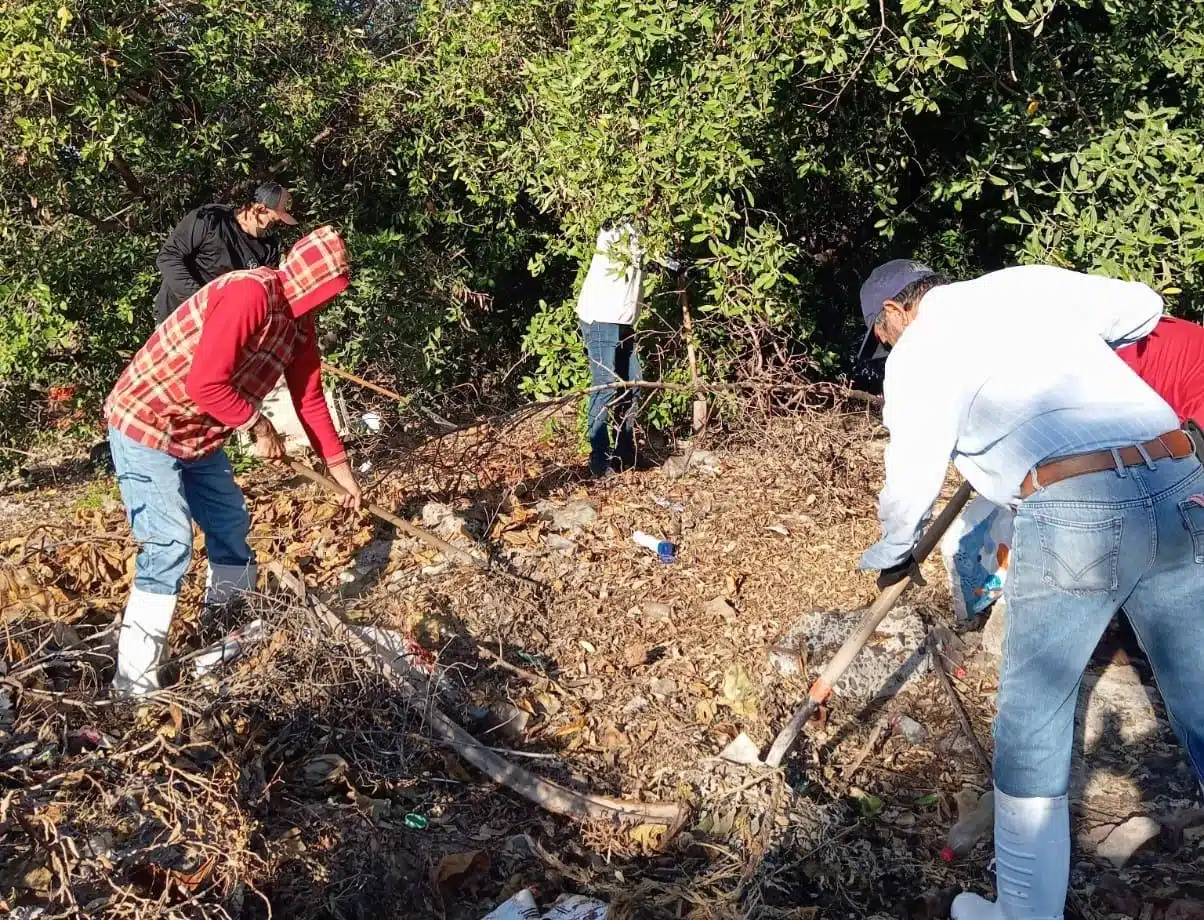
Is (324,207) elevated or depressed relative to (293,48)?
depressed

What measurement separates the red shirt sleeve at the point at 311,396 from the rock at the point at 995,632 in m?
2.72

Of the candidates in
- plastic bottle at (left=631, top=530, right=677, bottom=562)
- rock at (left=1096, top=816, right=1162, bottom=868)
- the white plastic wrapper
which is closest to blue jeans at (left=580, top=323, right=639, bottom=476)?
plastic bottle at (left=631, top=530, right=677, bottom=562)

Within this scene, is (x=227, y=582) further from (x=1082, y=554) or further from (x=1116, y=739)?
(x=1116, y=739)

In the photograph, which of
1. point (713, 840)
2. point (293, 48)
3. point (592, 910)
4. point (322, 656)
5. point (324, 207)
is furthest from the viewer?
point (324, 207)

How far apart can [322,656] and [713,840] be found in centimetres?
149

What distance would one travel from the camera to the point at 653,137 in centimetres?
508

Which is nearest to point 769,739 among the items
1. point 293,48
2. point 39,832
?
point 39,832

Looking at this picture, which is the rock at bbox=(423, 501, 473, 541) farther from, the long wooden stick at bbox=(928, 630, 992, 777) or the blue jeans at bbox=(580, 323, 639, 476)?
the long wooden stick at bbox=(928, 630, 992, 777)

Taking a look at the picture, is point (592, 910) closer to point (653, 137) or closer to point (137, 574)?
point (137, 574)

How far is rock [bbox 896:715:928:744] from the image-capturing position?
361cm

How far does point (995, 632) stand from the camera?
A: 3.99m

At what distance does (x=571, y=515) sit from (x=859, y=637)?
8.41 ft

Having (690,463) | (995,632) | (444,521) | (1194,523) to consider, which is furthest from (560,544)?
(1194,523)

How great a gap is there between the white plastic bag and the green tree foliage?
5.12 ft
